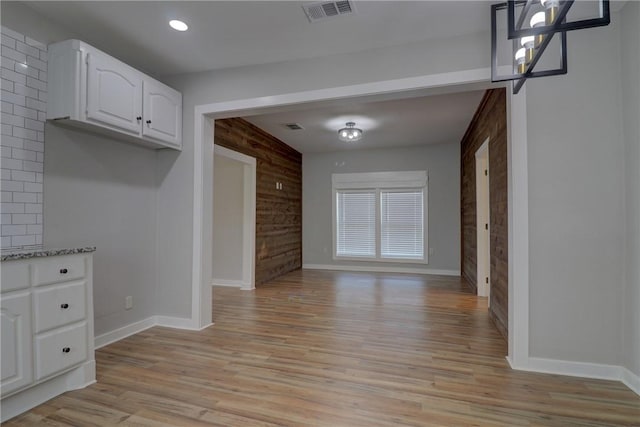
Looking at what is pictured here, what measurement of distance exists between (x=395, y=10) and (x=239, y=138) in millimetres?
2967

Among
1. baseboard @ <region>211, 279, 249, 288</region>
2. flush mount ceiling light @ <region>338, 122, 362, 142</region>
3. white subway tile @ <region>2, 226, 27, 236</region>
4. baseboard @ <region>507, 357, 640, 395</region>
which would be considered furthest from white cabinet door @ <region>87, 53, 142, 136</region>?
baseboard @ <region>507, 357, 640, 395</region>

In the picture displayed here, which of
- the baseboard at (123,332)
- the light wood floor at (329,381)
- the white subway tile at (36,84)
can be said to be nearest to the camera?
the light wood floor at (329,381)

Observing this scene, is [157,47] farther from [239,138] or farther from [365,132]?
[365,132]

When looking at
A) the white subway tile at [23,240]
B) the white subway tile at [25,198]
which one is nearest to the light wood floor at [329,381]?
the white subway tile at [23,240]

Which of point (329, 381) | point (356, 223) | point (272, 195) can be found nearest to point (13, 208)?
point (329, 381)

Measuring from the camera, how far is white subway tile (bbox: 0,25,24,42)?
2.15 metres

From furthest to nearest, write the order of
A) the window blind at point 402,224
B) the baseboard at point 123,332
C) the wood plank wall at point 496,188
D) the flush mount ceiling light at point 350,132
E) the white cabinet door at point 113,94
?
the window blind at point 402,224 < the flush mount ceiling light at point 350,132 < the wood plank wall at point 496,188 < the baseboard at point 123,332 < the white cabinet door at point 113,94

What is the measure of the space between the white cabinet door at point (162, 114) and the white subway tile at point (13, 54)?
31.3 inches

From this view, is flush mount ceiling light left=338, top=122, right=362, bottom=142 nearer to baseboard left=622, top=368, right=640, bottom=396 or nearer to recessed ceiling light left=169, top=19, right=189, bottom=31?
recessed ceiling light left=169, top=19, right=189, bottom=31

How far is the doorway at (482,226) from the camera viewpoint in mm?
4508

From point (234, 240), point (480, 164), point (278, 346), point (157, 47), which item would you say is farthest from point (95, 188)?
point (480, 164)

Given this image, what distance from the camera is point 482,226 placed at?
4562mm

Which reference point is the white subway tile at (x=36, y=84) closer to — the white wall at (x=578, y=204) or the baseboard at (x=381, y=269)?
the white wall at (x=578, y=204)

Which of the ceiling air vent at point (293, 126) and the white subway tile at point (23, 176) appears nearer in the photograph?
the white subway tile at point (23, 176)
